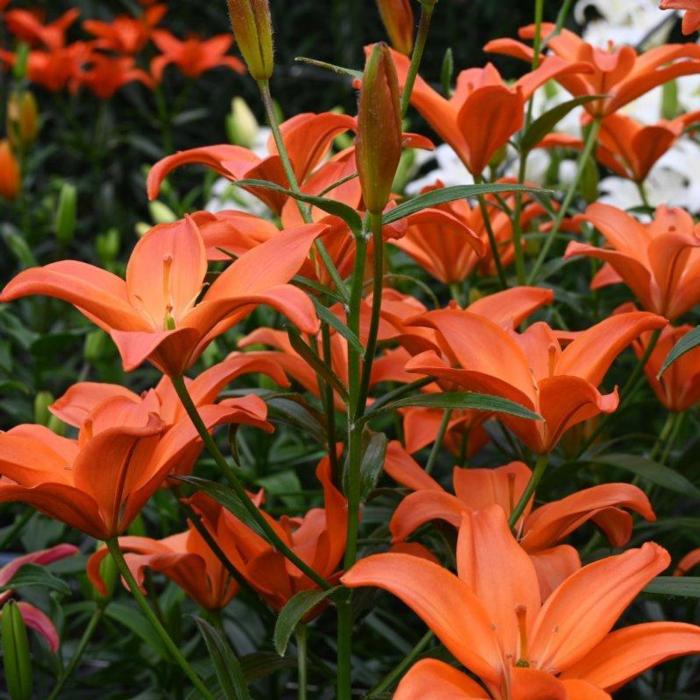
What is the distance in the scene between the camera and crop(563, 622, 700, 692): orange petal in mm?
413

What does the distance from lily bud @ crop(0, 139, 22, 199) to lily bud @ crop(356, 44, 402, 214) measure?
1.04 meters

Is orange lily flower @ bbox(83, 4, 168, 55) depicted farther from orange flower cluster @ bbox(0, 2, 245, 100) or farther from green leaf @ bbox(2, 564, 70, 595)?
green leaf @ bbox(2, 564, 70, 595)

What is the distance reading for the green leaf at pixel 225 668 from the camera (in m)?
0.49

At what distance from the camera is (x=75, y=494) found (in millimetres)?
474

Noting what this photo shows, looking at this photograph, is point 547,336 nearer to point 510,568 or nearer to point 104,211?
point 510,568

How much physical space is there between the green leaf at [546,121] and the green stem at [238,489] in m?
0.27

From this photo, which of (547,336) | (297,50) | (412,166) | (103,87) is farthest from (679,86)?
(297,50)

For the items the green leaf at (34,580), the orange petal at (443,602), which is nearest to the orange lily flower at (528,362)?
the orange petal at (443,602)

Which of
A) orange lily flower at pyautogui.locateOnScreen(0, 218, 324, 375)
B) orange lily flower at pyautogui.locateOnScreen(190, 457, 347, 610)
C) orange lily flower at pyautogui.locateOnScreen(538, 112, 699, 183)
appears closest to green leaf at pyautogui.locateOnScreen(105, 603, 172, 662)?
orange lily flower at pyautogui.locateOnScreen(190, 457, 347, 610)

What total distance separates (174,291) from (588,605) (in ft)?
0.69

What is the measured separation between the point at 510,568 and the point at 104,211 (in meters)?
1.50

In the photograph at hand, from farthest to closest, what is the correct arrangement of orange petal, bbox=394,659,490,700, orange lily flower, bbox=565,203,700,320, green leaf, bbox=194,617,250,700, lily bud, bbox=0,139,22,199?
lily bud, bbox=0,139,22,199
orange lily flower, bbox=565,203,700,320
green leaf, bbox=194,617,250,700
orange petal, bbox=394,659,490,700

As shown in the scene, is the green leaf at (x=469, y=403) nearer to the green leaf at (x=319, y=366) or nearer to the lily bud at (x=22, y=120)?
the green leaf at (x=319, y=366)

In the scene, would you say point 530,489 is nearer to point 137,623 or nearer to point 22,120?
point 137,623
